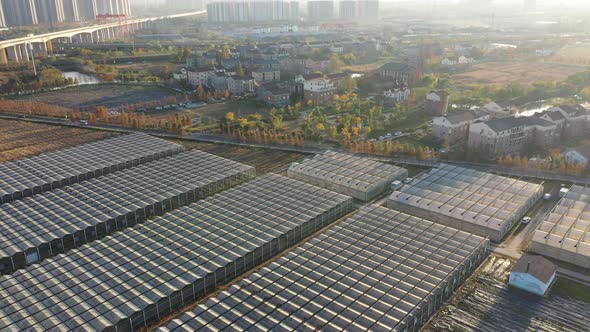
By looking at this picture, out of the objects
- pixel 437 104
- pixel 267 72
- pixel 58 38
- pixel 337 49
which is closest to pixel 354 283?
pixel 437 104

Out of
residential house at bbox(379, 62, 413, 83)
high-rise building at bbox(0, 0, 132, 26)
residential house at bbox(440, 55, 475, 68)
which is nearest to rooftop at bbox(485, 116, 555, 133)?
residential house at bbox(379, 62, 413, 83)

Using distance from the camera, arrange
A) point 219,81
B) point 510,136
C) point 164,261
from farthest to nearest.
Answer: point 219,81
point 510,136
point 164,261

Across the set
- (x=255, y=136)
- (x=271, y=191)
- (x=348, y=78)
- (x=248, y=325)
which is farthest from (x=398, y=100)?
(x=248, y=325)

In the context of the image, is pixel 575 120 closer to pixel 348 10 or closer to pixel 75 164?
pixel 75 164

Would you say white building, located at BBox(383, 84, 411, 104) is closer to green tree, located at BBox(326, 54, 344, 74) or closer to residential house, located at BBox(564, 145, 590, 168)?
residential house, located at BBox(564, 145, 590, 168)

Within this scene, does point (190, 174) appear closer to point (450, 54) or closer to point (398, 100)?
point (398, 100)
